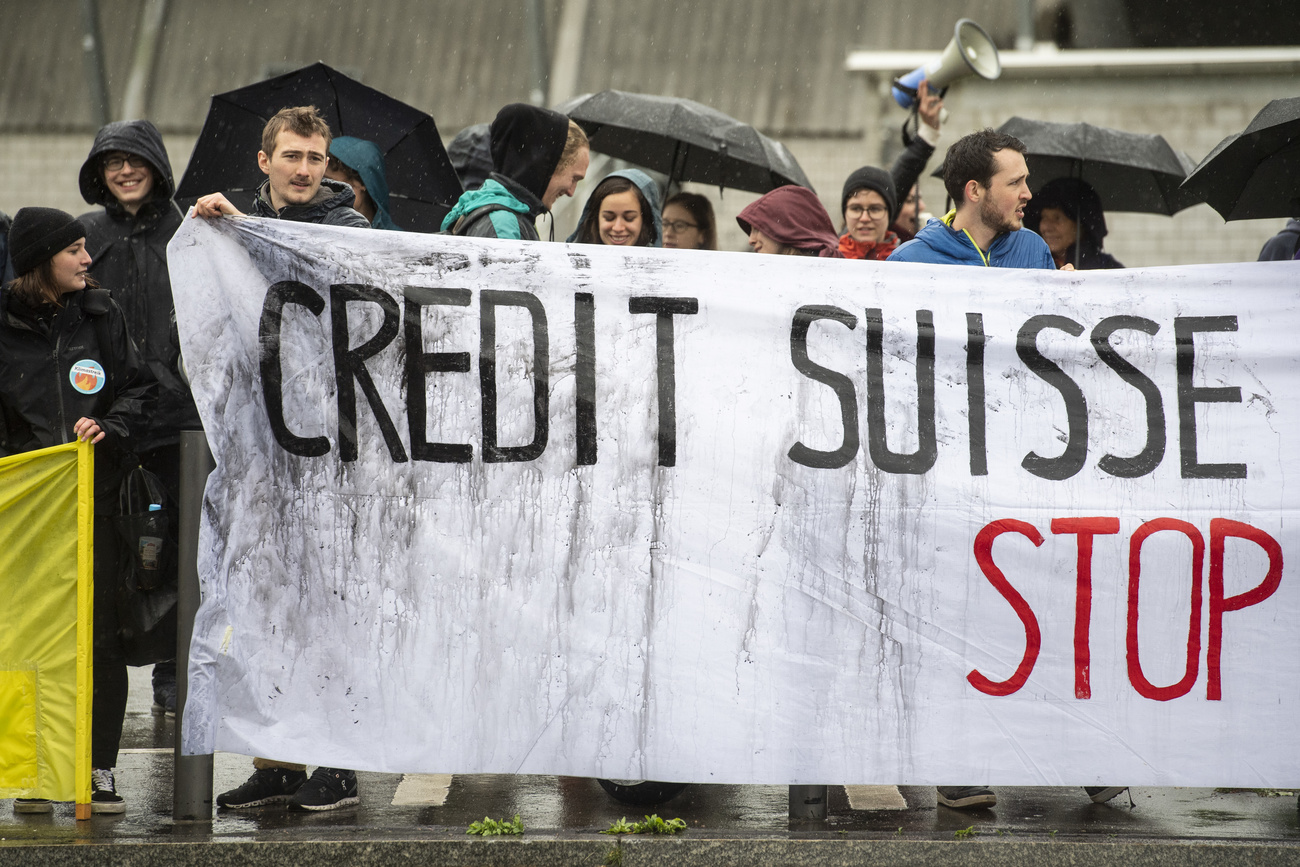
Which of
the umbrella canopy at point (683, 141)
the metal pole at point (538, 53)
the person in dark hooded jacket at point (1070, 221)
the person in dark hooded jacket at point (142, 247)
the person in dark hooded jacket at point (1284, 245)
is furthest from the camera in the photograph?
the metal pole at point (538, 53)

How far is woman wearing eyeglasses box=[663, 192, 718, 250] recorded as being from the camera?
7027 millimetres

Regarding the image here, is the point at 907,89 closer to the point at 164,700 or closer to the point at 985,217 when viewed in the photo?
the point at 985,217

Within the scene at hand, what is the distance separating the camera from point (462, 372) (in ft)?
14.0

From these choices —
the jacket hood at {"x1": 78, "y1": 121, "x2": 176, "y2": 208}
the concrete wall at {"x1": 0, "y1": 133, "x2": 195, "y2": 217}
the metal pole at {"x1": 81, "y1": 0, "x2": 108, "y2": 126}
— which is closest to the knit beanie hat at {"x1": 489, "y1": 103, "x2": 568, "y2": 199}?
the jacket hood at {"x1": 78, "y1": 121, "x2": 176, "y2": 208}

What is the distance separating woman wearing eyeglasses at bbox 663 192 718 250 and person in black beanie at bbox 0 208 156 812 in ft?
10.3

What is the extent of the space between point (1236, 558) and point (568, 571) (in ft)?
6.57

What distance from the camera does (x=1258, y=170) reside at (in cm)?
577

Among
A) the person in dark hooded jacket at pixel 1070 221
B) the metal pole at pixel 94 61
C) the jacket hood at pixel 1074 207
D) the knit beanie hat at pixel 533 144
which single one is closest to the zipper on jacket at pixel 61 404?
the knit beanie hat at pixel 533 144

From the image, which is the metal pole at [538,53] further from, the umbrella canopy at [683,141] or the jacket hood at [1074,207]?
the jacket hood at [1074,207]

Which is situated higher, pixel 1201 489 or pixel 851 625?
pixel 1201 489

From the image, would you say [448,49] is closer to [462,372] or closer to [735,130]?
[735,130]

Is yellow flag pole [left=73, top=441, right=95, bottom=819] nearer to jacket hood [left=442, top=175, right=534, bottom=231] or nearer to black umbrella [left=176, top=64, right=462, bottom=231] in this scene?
jacket hood [left=442, top=175, right=534, bottom=231]

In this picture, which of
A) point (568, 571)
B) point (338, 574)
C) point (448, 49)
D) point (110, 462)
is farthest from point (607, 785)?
→ point (448, 49)

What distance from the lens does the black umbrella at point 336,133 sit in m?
6.59
